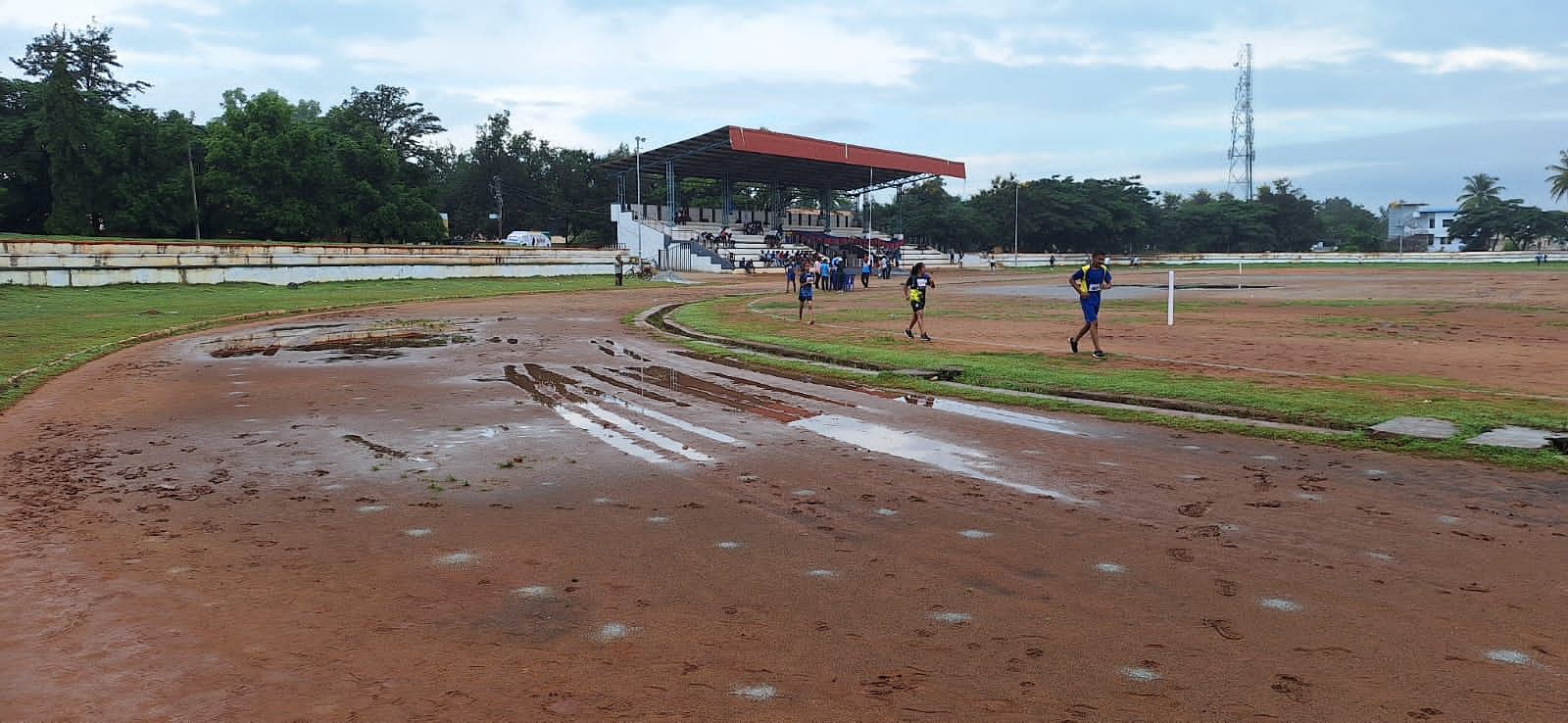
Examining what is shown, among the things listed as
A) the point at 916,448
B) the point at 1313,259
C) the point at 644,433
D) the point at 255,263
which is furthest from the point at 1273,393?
the point at 1313,259

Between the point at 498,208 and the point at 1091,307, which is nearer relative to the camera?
the point at 1091,307

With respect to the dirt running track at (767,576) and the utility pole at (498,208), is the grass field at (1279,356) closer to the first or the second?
the dirt running track at (767,576)

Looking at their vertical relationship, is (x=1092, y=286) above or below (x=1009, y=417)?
above

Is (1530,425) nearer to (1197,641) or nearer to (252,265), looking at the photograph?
(1197,641)

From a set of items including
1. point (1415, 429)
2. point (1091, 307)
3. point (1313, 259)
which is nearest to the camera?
point (1415, 429)

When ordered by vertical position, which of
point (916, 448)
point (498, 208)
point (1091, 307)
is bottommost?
point (916, 448)

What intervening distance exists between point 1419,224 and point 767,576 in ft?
540

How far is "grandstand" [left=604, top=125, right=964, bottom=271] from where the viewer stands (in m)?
64.8

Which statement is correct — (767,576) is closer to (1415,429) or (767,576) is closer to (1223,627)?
(1223,627)

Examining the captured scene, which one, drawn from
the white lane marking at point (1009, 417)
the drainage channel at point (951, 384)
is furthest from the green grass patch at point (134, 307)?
the white lane marking at point (1009, 417)

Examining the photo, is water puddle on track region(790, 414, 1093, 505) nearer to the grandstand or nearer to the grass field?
the grass field

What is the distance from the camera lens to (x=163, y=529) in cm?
586

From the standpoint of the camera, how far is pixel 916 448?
8281mm

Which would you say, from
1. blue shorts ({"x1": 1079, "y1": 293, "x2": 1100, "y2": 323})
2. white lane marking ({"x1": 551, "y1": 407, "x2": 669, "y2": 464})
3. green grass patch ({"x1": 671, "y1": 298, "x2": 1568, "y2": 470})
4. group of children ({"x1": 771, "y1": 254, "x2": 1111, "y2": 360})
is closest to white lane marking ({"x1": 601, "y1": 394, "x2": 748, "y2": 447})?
white lane marking ({"x1": 551, "y1": 407, "x2": 669, "y2": 464})
